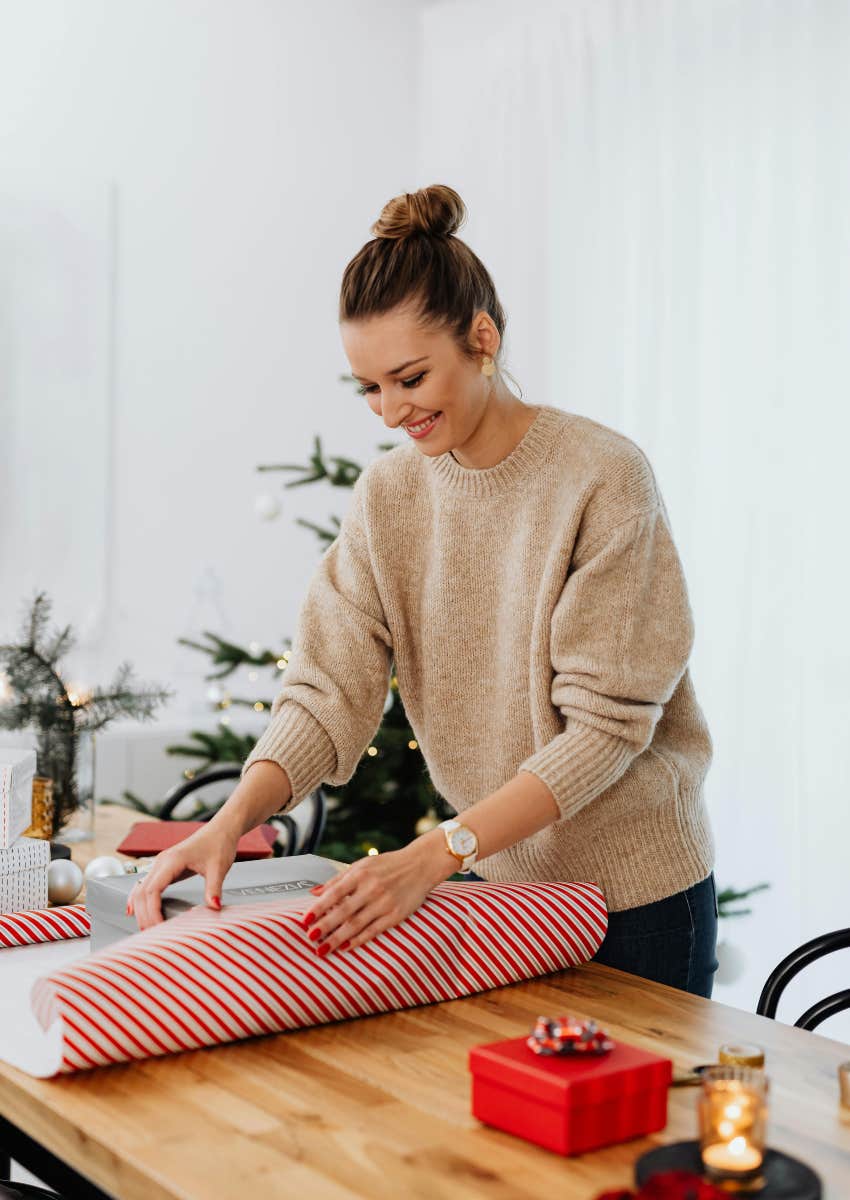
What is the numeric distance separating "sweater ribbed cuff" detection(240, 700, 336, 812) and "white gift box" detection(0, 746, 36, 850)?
0.90 ft

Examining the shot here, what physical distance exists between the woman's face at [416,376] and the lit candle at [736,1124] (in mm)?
832

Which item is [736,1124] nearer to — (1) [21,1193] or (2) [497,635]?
(1) [21,1193]

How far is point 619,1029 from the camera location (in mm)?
1155

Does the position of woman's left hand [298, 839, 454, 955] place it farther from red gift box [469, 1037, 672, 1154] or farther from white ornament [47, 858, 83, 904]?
white ornament [47, 858, 83, 904]

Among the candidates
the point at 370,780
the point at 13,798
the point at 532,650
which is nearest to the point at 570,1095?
the point at 532,650

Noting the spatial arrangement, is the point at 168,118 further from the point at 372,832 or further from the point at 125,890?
the point at 125,890

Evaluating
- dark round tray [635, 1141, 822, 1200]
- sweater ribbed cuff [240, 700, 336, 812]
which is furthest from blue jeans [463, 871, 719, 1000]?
dark round tray [635, 1141, 822, 1200]

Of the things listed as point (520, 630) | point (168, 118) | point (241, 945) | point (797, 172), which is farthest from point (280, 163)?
point (241, 945)

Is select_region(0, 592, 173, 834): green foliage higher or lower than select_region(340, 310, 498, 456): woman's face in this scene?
lower

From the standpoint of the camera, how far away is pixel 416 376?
1468mm

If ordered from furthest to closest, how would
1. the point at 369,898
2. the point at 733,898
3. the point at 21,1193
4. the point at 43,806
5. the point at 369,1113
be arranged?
the point at 733,898 < the point at 43,806 < the point at 369,898 < the point at 21,1193 < the point at 369,1113

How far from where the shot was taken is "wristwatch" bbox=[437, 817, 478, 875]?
1.29 meters

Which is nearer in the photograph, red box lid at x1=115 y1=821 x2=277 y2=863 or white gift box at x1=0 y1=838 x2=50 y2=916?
white gift box at x1=0 y1=838 x2=50 y2=916

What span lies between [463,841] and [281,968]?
0.24 metres
